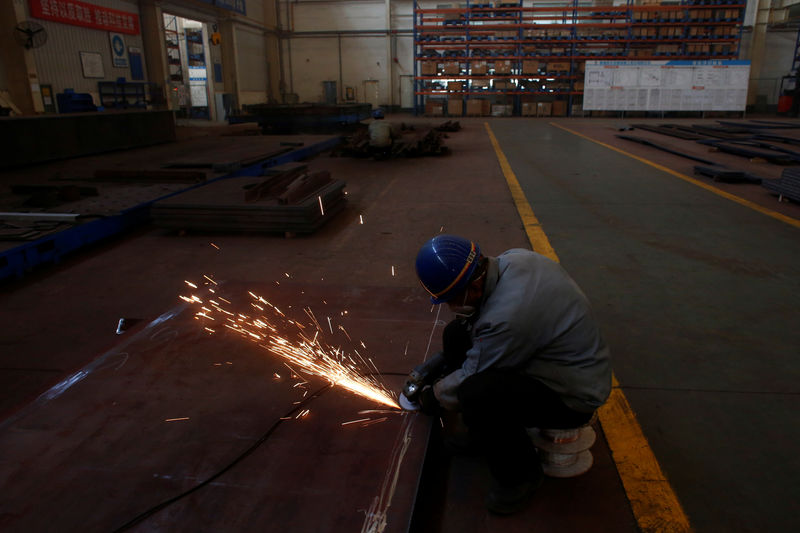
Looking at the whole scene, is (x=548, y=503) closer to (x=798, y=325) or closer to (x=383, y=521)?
(x=383, y=521)

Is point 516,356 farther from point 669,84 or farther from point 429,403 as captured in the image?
point 669,84

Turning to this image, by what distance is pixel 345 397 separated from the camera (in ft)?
6.65

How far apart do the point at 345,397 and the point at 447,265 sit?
0.74 meters

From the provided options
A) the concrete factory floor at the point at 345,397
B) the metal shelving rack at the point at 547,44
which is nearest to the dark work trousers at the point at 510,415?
the concrete factory floor at the point at 345,397

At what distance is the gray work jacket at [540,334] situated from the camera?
157 cm

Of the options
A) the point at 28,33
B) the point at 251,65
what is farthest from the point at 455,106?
the point at 28,33

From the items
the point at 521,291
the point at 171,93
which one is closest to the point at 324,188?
the point at 521,291

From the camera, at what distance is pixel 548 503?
1.71 metres

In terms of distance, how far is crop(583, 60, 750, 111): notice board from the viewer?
61.8 feet

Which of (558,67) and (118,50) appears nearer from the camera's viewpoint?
(118,50)

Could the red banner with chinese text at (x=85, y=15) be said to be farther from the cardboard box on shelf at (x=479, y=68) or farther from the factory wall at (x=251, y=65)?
the cardboard box on shelf at (x=479, y=68)

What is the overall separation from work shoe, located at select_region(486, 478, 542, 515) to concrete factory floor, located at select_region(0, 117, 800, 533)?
4 centimetres

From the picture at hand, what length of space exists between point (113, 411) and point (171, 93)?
16.4 metres

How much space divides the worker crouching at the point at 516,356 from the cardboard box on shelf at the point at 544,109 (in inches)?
819
